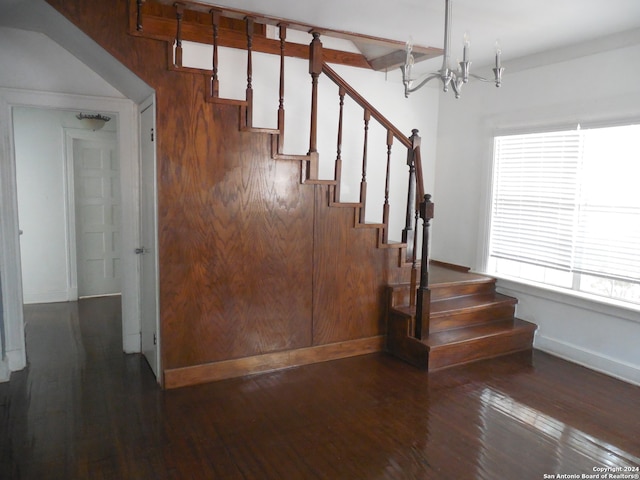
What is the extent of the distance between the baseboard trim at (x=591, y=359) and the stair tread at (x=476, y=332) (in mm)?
186

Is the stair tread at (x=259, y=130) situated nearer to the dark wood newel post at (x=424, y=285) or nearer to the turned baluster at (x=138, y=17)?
the turned baluster at (x=138, y=17)

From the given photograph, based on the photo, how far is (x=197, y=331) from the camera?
10.6 ft

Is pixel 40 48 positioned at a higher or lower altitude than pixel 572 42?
lower

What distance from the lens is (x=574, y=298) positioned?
3.84 meters

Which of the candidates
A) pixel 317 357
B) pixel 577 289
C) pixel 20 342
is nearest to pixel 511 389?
pixel 577 289

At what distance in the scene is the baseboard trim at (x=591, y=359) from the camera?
350cm

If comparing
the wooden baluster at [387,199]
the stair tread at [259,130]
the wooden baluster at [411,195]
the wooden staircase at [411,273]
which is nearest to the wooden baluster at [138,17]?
the wooden staircase at [411,273]

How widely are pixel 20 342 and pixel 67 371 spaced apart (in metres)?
0.42

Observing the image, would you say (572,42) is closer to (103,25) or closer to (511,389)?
(511,389)

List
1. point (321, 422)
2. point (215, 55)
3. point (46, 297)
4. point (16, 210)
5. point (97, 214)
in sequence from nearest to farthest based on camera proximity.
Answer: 1. point (321, 422)
2. point (215, 55)
3. point (16, 210)
4. point (46, 297)
5. point (97, 214)

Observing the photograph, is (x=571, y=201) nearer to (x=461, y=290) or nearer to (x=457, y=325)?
(x=461, y=290)

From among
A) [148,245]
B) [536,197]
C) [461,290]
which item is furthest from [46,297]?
[536,197]

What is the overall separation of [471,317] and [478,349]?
358 mm

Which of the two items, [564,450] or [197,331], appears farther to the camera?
[197,331]
